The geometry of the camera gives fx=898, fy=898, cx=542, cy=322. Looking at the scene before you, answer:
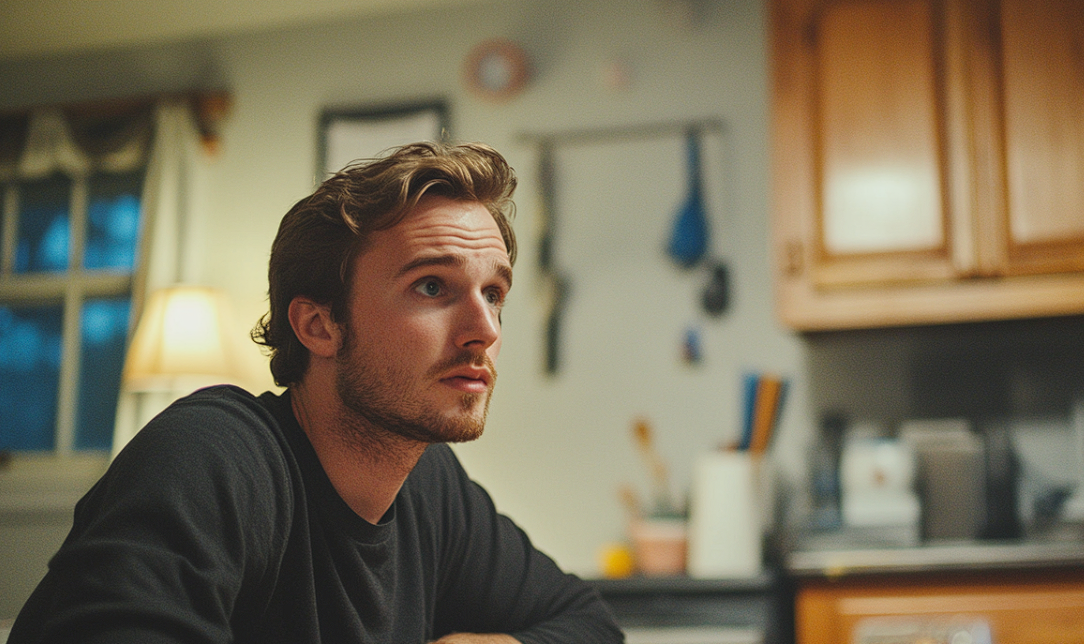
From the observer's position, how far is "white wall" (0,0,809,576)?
285 centimetres

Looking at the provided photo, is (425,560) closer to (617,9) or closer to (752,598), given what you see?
(752,598)

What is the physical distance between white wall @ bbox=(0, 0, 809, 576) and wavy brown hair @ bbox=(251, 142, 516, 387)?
181 centimetres

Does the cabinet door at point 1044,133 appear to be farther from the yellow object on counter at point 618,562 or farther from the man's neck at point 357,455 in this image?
the man's neck at point 357,455

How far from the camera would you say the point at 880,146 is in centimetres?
243

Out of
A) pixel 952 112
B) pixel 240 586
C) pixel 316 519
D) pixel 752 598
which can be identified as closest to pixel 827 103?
pixel 952 112

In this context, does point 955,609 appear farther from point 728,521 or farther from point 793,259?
point 793,259

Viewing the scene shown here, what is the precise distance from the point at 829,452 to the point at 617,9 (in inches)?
64.1

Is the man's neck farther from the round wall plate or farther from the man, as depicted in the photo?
the round wall plate

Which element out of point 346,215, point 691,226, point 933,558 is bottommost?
point 933,558

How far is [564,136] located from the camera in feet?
10.0

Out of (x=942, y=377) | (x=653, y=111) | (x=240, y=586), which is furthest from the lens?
(x=653, y=111)

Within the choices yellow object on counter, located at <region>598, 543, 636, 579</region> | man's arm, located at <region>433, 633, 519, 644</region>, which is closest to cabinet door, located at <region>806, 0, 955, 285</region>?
yellow object on counter, located at <region>598, 543, 636, 579</region>

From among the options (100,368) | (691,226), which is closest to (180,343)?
(100,368)

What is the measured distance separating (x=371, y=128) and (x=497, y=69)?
1.64 ft
